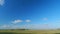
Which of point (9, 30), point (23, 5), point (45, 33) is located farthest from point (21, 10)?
point (45, 33)

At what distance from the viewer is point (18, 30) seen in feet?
12.3

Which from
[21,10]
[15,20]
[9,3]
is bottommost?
[15,20]

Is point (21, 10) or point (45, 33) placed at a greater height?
point (21, 10)

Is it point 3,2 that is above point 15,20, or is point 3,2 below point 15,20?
above

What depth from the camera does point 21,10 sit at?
370cm

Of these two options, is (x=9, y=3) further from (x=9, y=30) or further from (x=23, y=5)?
Result: (x=9, y=30)

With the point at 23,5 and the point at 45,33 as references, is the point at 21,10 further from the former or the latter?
the point at 45,33

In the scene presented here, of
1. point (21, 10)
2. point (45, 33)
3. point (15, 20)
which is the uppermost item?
point (21, 10)

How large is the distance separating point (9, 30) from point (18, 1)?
91cm

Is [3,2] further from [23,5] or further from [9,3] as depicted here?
[23,5]

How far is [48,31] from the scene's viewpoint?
141 inches

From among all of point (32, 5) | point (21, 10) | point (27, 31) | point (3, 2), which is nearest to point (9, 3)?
point (3, 2)

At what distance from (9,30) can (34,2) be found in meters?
1.13

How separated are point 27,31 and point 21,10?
640 mm
